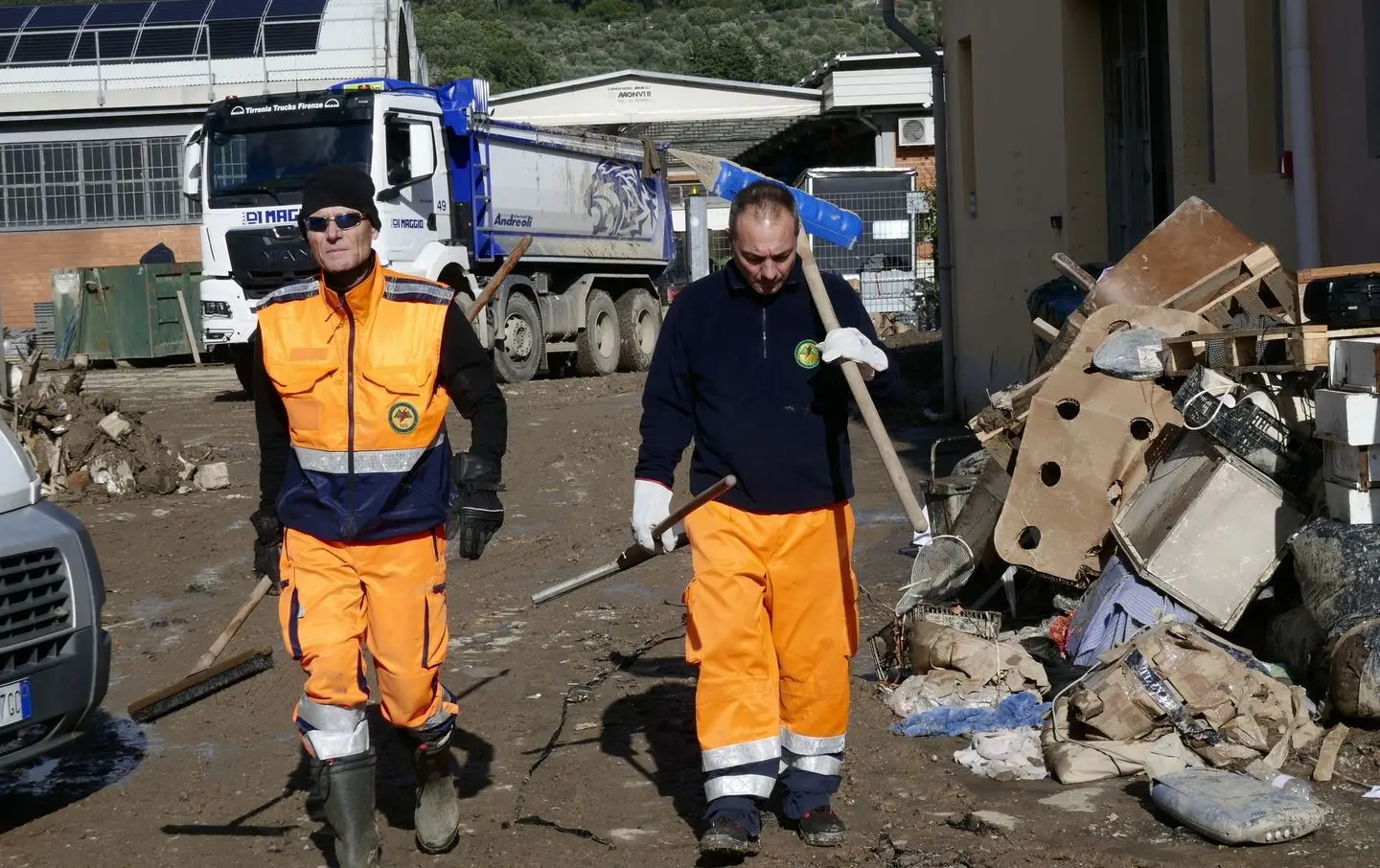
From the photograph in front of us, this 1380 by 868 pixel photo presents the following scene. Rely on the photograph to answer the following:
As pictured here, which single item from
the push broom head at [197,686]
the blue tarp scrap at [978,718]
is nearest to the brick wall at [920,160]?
the blue tarp scrap at [978,718]

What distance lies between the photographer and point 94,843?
494 centimetres

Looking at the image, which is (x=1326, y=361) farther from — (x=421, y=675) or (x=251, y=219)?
(x=251, y=219)

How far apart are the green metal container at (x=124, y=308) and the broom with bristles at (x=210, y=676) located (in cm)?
2182

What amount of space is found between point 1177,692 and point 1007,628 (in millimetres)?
1811

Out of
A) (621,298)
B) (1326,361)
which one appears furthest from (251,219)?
(1326,361)

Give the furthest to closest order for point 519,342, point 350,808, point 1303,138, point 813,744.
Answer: point 519,342, point 1303,138, point 813,744, point 350,808

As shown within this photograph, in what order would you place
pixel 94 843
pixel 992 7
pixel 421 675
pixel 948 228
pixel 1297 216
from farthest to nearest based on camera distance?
pixel 948 228 < pixel 992 7 < pixel 1297 216 < pixel 94 843 < pixel 421 675

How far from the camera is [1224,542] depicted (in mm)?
5953

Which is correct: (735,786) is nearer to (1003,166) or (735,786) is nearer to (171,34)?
(1003,166)

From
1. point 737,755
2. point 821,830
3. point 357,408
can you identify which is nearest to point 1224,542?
point 821,830

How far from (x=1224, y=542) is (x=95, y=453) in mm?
9126

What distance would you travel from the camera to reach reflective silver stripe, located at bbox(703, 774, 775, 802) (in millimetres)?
4539

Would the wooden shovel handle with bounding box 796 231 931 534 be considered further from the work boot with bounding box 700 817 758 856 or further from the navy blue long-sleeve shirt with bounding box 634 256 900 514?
the work boot with bounding box 700 817 758 856

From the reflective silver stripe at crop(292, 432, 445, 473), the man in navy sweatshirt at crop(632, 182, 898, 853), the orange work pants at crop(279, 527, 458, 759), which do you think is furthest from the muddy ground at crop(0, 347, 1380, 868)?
the reflective silver stripe at crop(292, 432, 445, 473)
